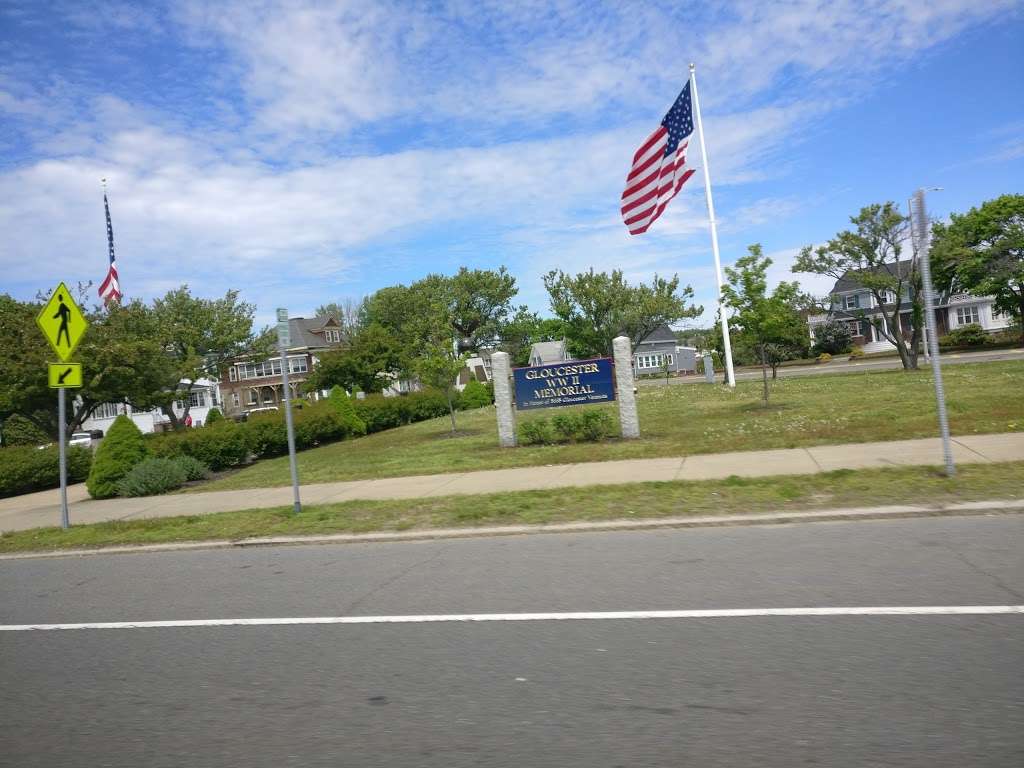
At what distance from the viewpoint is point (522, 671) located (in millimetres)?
4719

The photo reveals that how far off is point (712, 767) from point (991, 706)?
4.70 ft

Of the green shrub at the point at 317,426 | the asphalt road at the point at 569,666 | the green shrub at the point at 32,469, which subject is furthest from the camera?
the green shrub at the point at 317,426

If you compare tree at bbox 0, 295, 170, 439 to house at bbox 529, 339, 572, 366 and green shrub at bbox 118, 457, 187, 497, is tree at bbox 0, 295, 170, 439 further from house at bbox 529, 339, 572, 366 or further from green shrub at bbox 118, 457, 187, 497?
house at bbox 529, 339, 572, 366

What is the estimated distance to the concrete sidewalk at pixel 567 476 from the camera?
35.3ft

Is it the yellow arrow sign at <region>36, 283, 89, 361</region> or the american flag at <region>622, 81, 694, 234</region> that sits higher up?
the american flag at <region>622, 81, 694, 234</region>

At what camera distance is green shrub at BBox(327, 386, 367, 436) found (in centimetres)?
2750

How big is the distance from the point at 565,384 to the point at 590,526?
8.62 meters

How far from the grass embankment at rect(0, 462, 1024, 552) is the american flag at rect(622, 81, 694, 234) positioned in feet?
44.6

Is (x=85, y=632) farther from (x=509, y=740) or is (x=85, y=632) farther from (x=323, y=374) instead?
(x=323, y=374)

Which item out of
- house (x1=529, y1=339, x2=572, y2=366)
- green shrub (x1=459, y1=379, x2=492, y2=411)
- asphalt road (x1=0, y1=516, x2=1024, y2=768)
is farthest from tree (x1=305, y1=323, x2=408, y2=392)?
asphalt road (x1=0, y1=516, x2=1024, y2=768)

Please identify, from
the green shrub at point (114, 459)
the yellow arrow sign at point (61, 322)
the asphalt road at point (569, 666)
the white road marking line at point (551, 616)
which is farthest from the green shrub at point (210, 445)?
the white road marking line at point (551, 616)

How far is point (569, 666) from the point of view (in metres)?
4.73

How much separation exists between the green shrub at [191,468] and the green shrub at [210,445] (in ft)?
3.56

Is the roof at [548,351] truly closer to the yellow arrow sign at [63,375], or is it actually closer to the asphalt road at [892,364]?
the asphalt road at [892,364]
